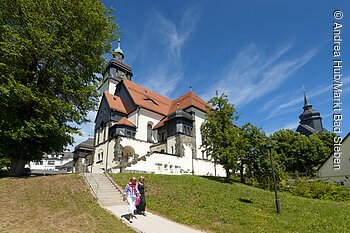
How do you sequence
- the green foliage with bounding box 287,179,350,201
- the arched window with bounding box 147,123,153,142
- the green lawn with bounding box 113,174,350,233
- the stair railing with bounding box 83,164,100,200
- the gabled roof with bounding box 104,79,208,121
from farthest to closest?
the gabled roof with bounding box 104,79,208,121, the arched window with bounding box 147,123,153,142, the green foliage with bounding box 287,179,350,201, the stair railing with bounding box 83,164,100,200, the green lawn with bounding box 113,174,350,233

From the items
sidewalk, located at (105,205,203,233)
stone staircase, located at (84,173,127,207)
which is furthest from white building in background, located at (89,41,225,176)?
sidewalk, located at (105,205,203,233)

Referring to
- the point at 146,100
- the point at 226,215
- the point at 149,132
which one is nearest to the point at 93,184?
the point at 226,215

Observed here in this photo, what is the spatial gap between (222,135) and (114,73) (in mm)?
33445

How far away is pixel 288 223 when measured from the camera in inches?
377

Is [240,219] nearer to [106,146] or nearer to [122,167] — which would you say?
[122,167]

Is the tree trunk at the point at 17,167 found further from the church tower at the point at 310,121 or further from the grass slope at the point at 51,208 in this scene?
the church tower at the point at 310,121

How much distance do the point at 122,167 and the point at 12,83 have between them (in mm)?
13113

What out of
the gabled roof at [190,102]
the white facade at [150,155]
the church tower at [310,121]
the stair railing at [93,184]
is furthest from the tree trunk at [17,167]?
the church tower at [310,121]

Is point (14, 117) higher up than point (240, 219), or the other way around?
point (14, 117)

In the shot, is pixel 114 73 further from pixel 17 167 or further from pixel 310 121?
pixel 310 121

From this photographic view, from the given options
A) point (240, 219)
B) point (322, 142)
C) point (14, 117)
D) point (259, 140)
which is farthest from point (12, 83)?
point (322, 142)

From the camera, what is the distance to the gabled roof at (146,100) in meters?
36.6

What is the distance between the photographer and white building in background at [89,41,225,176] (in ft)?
97.2

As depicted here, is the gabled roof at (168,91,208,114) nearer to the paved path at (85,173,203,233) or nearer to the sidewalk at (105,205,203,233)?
the paved path at (85,173,203,233)
